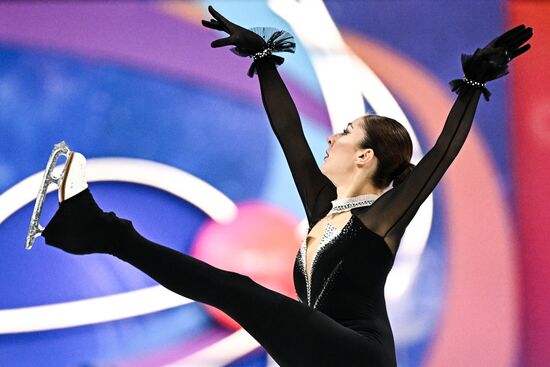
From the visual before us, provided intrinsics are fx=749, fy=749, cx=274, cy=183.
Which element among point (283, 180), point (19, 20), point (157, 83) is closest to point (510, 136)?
point (283, 180)

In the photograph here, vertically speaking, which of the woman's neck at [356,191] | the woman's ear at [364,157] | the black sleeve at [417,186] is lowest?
the black sleeve at [417,186]

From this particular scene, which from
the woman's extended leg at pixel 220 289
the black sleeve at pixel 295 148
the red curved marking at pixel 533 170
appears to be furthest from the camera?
the red curved marking at pixel 533 170

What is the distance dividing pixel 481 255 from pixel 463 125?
62.8 inches

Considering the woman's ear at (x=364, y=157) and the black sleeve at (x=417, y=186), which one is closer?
the black sleeve at (x=417, y=186)

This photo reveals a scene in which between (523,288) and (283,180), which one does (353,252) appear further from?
(523,288)

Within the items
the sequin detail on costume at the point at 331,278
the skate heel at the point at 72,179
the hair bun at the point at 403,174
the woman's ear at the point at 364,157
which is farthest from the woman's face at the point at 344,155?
the skate heel at the point at 72,179

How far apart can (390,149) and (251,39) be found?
55 centimetres

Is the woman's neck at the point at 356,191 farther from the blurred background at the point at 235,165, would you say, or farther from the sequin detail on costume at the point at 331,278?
the blurred background at the point at 235,165

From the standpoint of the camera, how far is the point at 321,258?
6.57 ft

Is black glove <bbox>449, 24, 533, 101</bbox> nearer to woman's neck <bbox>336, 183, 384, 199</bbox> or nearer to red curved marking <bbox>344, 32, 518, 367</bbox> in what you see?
woman's neck <bbox>336, 183, 384, 199</bbox>

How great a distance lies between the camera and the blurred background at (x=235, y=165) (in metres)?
3.25

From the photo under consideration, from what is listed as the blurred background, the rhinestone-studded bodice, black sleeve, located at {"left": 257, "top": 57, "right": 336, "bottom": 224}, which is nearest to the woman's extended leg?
the rhinestone-studded bodice

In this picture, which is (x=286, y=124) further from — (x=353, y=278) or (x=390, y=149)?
(x=353, y=278)

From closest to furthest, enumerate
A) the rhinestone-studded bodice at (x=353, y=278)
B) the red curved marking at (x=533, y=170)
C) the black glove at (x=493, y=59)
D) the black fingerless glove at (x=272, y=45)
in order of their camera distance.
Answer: the rhinestone-studded bodice at (x=353, y=278), the black glove at (x=493, y=59), the black fingerless glove at (x=272, y=45), the red curved marking at (x=533, y=170)
